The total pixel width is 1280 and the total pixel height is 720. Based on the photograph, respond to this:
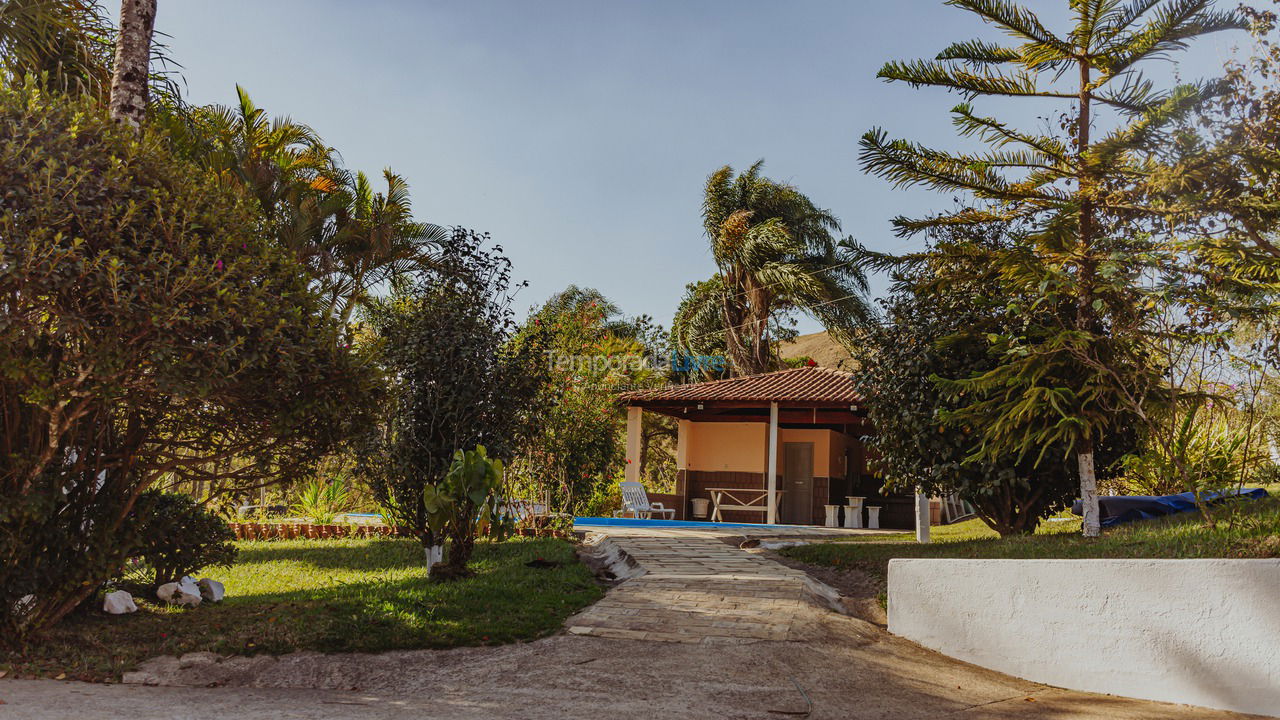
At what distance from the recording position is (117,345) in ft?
15.7

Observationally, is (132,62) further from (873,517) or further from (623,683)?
(873,517)

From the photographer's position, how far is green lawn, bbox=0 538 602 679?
17.6ft

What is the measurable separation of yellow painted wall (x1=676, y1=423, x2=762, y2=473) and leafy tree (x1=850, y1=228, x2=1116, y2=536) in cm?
964

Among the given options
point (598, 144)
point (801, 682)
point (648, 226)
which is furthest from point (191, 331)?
point (648, 226)

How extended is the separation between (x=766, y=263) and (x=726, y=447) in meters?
7.11

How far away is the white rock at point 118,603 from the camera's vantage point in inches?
252

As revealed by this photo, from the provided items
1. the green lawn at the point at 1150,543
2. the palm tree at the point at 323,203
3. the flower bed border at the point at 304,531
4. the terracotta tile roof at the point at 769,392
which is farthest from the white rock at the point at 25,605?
the terracotta tile roof at the point at 769,392

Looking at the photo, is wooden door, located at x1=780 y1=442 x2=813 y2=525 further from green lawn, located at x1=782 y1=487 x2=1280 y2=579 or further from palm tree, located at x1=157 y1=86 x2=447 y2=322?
palm tree, located at x1=157 y1=86 x2=447 y2=322

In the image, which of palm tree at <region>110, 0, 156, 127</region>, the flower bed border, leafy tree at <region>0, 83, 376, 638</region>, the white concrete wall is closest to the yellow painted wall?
the flower bed border

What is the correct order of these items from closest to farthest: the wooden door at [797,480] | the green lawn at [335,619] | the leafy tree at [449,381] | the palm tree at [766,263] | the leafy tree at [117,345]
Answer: the leafy tree at [117,345] < the green lawn at [335,619] < the leafy tree at [449,381] < the wooden door at [797,480] < the palm tree at [766,263]

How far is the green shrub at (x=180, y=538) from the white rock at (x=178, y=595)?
0.09 metres

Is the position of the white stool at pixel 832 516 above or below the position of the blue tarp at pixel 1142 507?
below

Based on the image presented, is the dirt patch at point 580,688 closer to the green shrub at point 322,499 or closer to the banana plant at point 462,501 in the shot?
the banana plant at point 462,501

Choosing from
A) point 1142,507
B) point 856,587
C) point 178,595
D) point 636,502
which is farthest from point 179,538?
point 636,502
